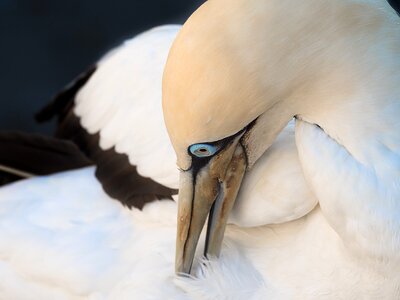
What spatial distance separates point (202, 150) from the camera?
97.9 inches

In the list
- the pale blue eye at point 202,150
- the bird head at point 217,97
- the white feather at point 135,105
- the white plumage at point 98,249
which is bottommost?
the white plumage at point 98,249

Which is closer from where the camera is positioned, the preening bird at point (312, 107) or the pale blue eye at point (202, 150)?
the preening bird at point (312, 107)

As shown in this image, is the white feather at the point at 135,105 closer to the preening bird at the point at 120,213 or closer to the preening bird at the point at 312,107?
the preening bird at the point at 120,213

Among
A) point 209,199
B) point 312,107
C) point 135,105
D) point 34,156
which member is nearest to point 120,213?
point 135,105

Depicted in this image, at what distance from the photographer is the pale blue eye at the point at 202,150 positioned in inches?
97.0

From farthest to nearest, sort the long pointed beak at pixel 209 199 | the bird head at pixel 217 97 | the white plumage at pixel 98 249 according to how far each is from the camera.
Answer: the white plumage at pixel 98 249 < the long pointed beak at pixel 209 199 < the bird head at pixel 217 97

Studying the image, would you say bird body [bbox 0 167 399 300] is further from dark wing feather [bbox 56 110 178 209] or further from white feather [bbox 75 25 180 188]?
white feather [bbox 75 25 180 188]

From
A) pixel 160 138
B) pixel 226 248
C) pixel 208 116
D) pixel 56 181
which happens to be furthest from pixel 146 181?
pixel 208 116

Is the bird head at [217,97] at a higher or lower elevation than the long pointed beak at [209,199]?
higher

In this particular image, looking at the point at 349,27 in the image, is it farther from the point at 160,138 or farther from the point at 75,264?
the point at 75,264

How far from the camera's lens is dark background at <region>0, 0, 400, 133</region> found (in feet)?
18.2

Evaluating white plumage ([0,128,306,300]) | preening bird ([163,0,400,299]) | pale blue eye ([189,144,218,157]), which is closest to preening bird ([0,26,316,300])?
white plumage ([0,128,306,300])

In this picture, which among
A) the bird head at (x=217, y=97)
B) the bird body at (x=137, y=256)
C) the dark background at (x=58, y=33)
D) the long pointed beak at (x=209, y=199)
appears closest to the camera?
the bird head at (x=217, y=97)

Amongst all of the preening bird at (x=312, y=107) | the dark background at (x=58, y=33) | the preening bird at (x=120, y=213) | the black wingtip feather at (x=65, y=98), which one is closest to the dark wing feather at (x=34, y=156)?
the preening bird at (x=120, y=213)
